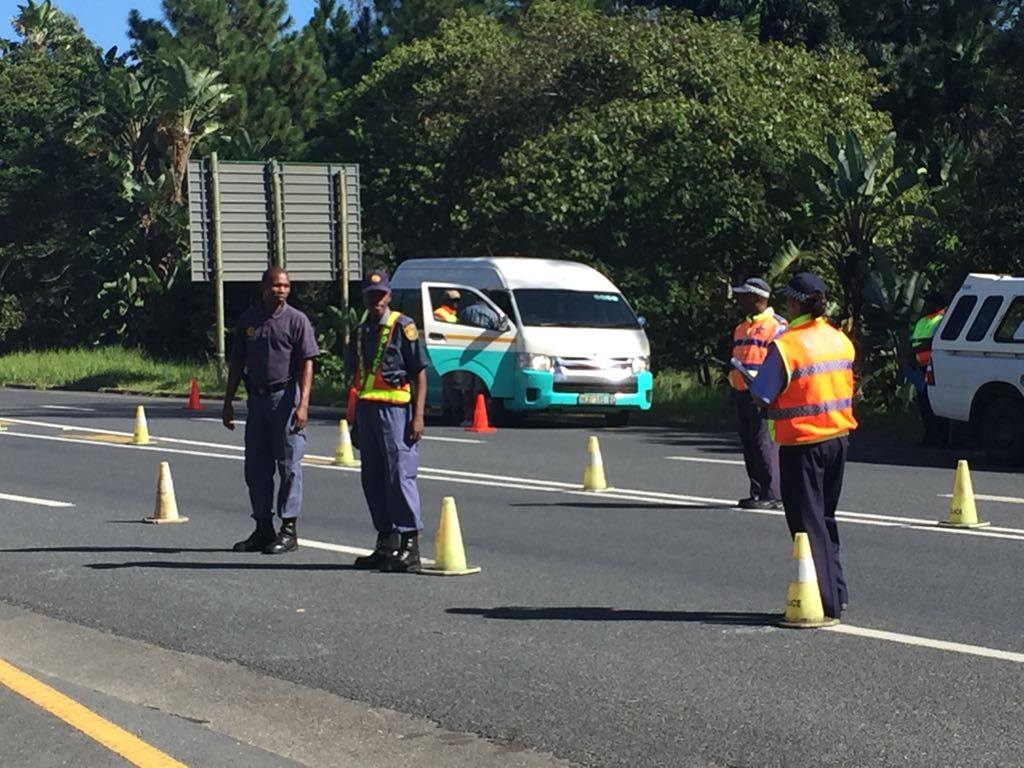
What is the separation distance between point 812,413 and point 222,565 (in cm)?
423

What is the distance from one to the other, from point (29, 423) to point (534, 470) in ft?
37.6

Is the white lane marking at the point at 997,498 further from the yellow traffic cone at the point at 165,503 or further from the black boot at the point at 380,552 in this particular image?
the yellow traffic cone at the point at 165,503

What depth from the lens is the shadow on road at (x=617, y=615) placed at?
31.9 feet

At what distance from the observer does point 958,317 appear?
66.8 feet

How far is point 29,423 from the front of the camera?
1100 inches

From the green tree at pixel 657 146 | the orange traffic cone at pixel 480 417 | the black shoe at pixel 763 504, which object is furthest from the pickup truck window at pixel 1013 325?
the green tree at pixel 657 146

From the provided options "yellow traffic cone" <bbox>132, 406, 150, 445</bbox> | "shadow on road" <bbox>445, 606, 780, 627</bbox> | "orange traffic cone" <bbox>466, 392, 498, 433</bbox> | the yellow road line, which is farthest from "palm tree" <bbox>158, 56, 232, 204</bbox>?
the yellow road line

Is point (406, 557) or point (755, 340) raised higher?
point (755, 340)

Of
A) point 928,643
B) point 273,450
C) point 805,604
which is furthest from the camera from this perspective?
point 273,450

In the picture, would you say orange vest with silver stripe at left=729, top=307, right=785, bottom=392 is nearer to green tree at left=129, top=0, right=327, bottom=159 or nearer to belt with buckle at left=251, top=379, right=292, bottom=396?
belt with buckle at left=251, top=379, right=292, bottom=396

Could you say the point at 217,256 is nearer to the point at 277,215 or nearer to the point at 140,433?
the point at 277,215

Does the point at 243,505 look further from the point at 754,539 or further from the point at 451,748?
the point at 451,748

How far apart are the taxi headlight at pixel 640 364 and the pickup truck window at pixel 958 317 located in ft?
20.4

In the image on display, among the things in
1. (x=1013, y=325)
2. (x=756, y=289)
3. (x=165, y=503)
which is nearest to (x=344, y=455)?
(x=165, y=503)
